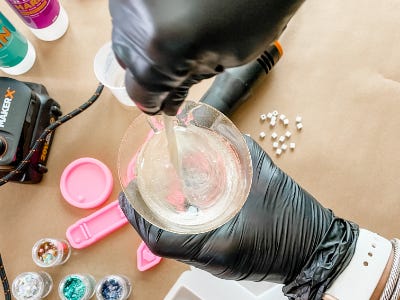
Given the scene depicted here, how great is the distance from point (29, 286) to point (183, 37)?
2.42 feet

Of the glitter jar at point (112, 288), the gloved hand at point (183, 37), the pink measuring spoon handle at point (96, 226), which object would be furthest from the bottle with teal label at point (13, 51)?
the gloved hand at point (183, 37)

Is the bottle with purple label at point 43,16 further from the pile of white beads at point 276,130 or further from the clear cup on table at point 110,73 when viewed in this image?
the pile of white beads at point 276,130

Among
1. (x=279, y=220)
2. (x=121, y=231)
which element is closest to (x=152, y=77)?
(x=279, y=220)

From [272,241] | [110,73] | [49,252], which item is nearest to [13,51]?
[110,73]

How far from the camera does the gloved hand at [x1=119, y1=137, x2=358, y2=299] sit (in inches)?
29.1

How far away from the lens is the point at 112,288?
3.04 ft

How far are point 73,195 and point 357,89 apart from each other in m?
0.65

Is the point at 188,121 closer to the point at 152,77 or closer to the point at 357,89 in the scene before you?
the point at 152,77

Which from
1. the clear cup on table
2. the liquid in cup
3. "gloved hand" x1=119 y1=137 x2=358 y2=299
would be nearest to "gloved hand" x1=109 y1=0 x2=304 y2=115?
the liquid in cup

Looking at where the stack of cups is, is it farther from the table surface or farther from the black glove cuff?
the black glove cuff

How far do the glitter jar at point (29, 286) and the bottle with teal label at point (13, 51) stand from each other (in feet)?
1.44

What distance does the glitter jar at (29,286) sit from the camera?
0.92 m

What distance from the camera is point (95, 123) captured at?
103 cm

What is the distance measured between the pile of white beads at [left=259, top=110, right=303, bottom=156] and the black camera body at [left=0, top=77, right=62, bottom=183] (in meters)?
0.45
